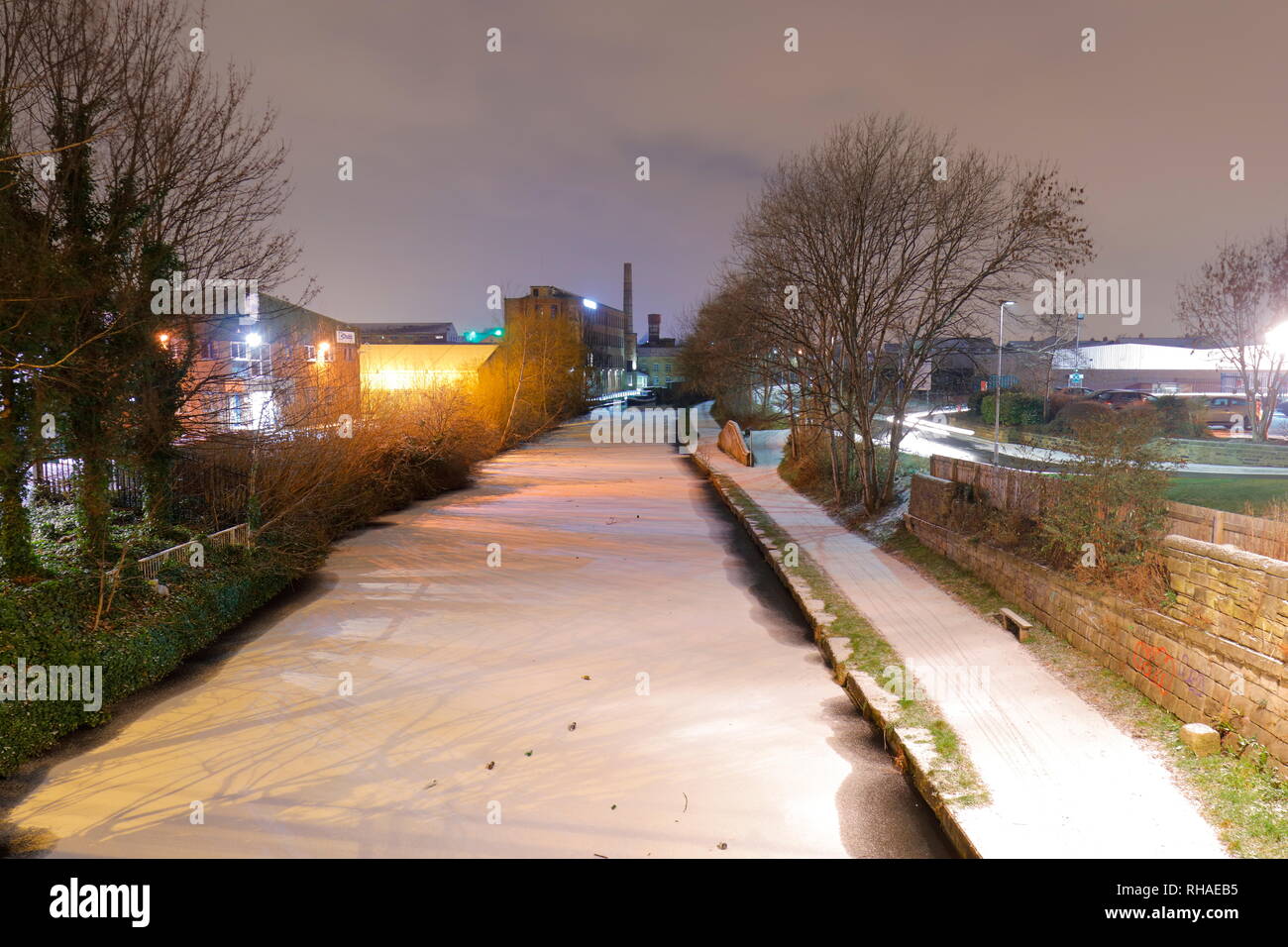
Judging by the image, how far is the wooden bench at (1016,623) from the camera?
7.88 meters

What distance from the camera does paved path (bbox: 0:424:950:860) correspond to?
4.96m

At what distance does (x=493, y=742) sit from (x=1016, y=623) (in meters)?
5.22

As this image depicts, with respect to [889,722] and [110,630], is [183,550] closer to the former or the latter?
[110,630]

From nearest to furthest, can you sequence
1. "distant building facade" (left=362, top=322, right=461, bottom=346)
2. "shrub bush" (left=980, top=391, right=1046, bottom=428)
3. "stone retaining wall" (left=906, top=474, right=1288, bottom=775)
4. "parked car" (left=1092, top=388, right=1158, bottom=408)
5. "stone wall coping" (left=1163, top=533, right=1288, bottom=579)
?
"stone retaining wall" (left=906, top=474, right=1288, bottom=775) < "stone wall coping" (left=1163, top=533, right=1288, bottom=579) < "parked car" (left=1092, top=388, right=1158, bottom=408) < "shrub bush" (left=980, top=391, right=1046, bottom=428) < "distant building facade" (left=362, top=322, right=461, bottom=346)

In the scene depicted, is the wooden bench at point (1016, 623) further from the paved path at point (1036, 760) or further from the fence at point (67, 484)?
the fence at point (67, 484)

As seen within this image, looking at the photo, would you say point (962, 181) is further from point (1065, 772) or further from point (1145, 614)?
point (1065, 772)

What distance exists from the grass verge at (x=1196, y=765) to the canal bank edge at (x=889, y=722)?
1.38m

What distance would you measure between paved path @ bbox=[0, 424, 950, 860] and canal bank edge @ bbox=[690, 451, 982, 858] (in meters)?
0.12

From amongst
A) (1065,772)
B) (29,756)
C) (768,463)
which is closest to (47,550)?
(29,756)

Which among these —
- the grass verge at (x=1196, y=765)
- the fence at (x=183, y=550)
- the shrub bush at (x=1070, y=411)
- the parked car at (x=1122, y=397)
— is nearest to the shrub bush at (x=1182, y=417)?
the parked car at (x=1122, y=397)

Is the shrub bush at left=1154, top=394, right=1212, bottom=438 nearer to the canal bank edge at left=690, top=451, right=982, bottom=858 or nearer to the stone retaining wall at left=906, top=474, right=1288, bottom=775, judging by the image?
the canal bank edge at left=690, top=451, right=982, bottom=858

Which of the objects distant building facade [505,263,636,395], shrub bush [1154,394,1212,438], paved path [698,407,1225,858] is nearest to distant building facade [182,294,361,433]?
paved path [698,407,1225,858]
